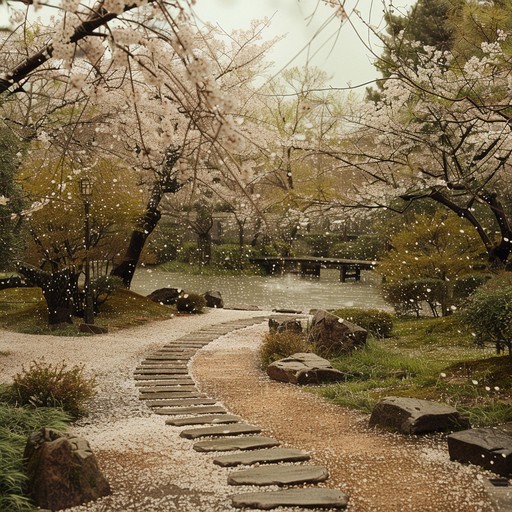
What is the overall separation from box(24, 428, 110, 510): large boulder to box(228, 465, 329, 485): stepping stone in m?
0.84

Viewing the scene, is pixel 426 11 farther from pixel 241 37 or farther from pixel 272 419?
pixel 272 419

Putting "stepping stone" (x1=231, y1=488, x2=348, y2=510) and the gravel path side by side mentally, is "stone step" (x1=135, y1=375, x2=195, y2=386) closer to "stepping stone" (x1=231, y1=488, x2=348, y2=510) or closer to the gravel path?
the gravel path

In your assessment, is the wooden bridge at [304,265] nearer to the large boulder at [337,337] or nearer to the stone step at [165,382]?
the large boulder at [337,337]

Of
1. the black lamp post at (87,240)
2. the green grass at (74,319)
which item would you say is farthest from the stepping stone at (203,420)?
the black lamp post at (87,240)

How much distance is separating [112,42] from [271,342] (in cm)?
697

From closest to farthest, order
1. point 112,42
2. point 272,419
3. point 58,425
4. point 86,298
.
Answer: point 112,42 < point 58,425 < point 272,419 < point 86,298

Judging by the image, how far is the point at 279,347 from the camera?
29.4 feet

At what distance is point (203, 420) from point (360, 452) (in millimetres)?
1501

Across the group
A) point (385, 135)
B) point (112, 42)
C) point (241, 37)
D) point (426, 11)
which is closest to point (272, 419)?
point (112, 42)

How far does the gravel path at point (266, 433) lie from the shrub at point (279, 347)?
29cm

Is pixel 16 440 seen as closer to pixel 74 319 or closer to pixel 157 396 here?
pixel 157 396

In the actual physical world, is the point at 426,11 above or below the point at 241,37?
above

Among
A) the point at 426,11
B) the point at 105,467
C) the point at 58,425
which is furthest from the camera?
the point at 426,11

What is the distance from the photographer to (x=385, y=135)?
9375 millimetres
